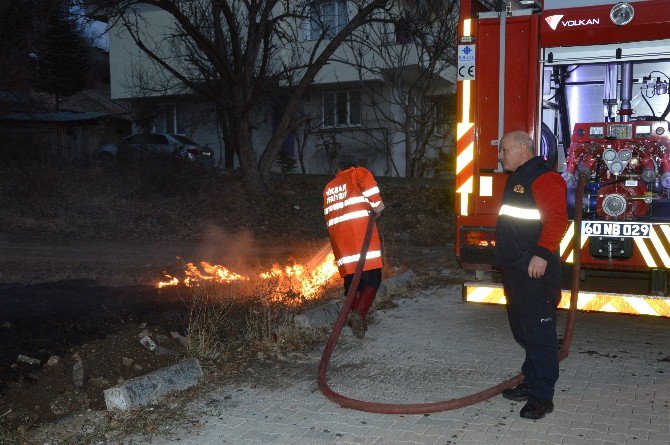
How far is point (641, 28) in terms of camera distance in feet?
19.2

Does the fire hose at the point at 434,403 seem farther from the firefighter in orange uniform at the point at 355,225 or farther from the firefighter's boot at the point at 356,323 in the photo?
the firefighter in orange uniform at the point at 355,225

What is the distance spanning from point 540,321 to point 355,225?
7.93 feet

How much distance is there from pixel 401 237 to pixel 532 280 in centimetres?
920

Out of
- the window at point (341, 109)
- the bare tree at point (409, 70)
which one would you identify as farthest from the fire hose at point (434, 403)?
the window at point (341, 109)

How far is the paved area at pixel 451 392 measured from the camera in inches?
168

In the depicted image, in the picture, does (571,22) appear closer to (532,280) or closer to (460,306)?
(532,280)

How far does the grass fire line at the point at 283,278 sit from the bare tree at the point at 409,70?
9654mm

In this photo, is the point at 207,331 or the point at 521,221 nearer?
the point at 521,221

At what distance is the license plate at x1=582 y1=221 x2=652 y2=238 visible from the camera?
5.76 meters

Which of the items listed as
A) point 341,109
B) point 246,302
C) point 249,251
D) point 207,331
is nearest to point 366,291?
point 246,302

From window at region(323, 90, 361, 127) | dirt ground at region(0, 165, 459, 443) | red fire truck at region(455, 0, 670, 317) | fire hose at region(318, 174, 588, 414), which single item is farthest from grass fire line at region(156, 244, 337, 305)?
window at region(323, 90, 361, 127)

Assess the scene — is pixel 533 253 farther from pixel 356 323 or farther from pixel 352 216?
pixel 352 216

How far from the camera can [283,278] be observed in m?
8.31

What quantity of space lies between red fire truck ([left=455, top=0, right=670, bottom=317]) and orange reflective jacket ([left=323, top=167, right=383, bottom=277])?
80 cm
